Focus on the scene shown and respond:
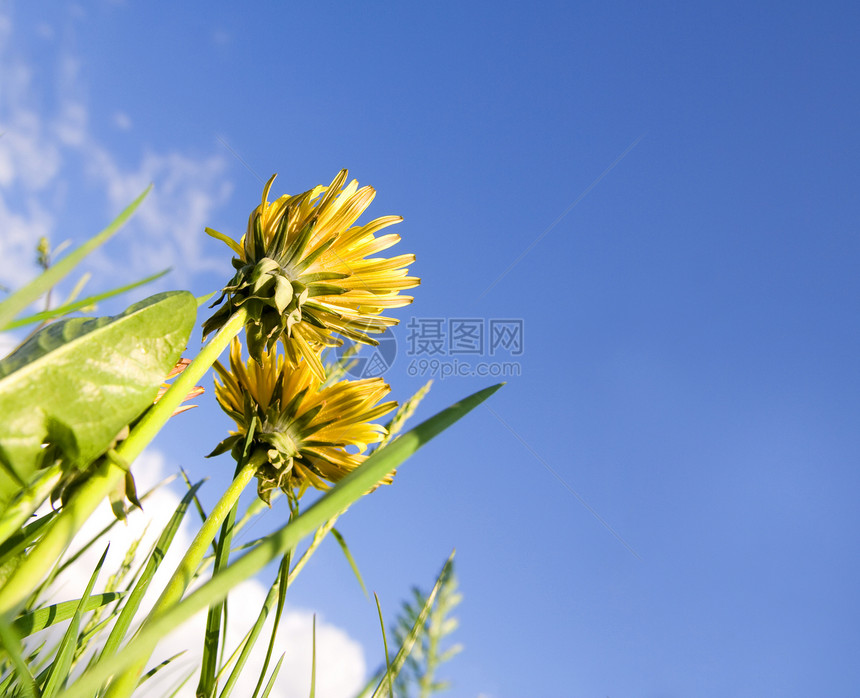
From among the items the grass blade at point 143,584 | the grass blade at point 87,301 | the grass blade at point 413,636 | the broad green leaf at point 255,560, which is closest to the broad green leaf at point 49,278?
the grass blade at point 87,301

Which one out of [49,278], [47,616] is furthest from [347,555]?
[49,278]

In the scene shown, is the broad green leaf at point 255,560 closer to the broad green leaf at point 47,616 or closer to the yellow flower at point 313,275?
the broad green leaf at point 47,616

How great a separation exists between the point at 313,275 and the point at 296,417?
0.58ft

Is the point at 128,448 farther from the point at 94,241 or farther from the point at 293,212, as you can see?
the point at 293,212

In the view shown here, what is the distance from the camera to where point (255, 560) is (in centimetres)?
22

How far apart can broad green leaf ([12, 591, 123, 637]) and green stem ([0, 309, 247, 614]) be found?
0.28ft

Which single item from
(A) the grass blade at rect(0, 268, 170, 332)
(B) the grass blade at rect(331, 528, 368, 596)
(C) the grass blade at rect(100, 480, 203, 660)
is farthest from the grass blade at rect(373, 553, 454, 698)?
(A) the grass blade at rect(0, 268, 170, 332)

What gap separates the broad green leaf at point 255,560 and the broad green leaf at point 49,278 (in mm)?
134

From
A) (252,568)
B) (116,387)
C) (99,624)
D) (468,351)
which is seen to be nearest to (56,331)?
(116,387)

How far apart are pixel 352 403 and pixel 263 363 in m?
0.12

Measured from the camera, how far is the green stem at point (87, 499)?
0.26 metres

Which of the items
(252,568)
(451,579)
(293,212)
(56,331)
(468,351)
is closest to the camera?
(252,568)

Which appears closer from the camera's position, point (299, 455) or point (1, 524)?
point (1, 524)

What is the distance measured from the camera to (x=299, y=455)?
2.27ft
